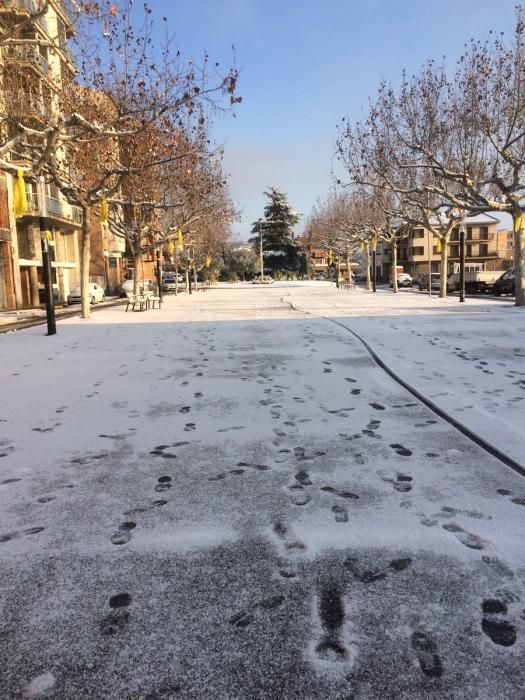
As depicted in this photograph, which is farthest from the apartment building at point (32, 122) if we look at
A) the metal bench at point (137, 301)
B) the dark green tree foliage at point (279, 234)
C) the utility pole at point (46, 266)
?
the dark green tree foliage at point (279, 234)

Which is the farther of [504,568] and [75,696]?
[504,568]

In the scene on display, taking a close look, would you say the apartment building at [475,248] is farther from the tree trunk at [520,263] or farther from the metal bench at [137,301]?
the metal bench at [137,301]

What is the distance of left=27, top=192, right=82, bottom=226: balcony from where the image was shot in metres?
28.7

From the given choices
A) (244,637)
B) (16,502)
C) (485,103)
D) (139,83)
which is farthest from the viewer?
(485,103)

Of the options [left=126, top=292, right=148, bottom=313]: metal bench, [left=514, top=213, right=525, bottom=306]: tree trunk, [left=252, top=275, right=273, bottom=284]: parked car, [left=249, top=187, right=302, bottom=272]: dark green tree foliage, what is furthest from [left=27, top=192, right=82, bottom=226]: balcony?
[left=249, top=187, right=302, bottom=272]: dark green tree foliage

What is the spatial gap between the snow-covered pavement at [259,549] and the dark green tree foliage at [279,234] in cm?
7278

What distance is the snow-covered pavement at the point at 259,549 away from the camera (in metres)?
1.89

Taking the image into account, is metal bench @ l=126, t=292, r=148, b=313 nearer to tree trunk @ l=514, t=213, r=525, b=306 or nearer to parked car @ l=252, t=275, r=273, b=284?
tree trunk @ l=514, t=213, r=525, b=306

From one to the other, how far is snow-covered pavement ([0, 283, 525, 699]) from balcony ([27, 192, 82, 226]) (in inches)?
1026

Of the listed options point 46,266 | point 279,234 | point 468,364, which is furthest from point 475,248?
point 468,364

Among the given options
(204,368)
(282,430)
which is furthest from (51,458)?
(204,368)

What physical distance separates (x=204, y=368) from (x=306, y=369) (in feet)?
5.01

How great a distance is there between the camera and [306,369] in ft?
25.4

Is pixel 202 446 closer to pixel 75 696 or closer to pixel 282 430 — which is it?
pixel 282 430
